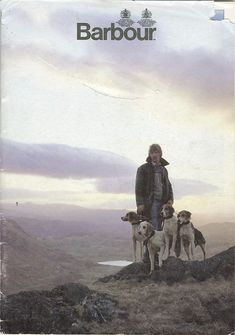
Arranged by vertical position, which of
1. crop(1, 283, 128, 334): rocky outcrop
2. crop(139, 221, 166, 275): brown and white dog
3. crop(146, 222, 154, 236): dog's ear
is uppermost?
crop(146, 222, 154, 236): dog's ear

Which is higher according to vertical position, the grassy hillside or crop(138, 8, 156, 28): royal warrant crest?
crop(138, 8, 156, 28): royal warrant crest

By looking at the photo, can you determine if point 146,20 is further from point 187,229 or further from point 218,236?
point 218,236

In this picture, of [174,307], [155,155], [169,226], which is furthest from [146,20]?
[174,307]

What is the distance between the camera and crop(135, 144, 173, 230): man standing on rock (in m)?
4.72

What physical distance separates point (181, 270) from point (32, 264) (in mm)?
1197

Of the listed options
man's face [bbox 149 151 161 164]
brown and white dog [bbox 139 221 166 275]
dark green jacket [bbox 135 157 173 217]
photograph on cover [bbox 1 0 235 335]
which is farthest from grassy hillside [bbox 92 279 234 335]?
man's face [bbox 149 151 161 164]

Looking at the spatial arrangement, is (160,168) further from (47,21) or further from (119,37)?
(47,21)

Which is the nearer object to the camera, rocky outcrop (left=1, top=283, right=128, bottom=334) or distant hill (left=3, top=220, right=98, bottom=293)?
rocky outcrop (left=1, top=283, right=128, bottom=334)

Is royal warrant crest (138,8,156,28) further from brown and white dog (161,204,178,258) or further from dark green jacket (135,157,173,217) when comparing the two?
brown and white dog (161,204,178,258)

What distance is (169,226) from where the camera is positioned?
185 inches

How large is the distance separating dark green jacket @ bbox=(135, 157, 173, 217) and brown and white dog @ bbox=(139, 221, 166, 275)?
0.10 m

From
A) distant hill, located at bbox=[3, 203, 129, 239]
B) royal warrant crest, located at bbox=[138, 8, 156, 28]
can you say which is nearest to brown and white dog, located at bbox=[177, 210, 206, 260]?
distant hill, located at bbox=[3, 203, 129, 239]

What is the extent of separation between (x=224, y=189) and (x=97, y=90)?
1.29 metres

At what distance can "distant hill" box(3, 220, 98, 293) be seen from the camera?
467 centimetres
